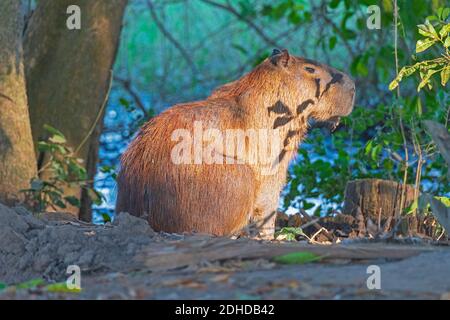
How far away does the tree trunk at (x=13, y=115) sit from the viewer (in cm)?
803

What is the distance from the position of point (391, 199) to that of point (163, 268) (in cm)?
308

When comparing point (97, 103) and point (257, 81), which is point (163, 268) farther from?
point (97, 103)

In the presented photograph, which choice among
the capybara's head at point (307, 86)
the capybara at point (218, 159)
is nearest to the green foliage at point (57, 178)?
the capybara at point (218, 159)

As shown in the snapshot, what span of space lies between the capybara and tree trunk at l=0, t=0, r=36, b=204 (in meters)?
1.65

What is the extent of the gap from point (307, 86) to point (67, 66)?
279cm

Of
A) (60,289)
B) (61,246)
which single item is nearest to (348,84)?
(61,246)

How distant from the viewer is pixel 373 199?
7617 millimetres

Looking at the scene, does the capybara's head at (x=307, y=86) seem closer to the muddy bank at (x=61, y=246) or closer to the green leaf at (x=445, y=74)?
the green leaf at (x=445, y=74)

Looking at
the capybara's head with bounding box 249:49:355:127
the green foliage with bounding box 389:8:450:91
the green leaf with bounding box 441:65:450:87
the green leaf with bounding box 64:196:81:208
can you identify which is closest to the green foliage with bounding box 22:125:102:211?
the green leaf with bounding box 64:196:81:208

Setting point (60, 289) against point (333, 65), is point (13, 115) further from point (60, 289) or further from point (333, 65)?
point (333, 65)

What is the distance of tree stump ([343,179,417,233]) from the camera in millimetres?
7480

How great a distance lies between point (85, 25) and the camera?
927 cm
